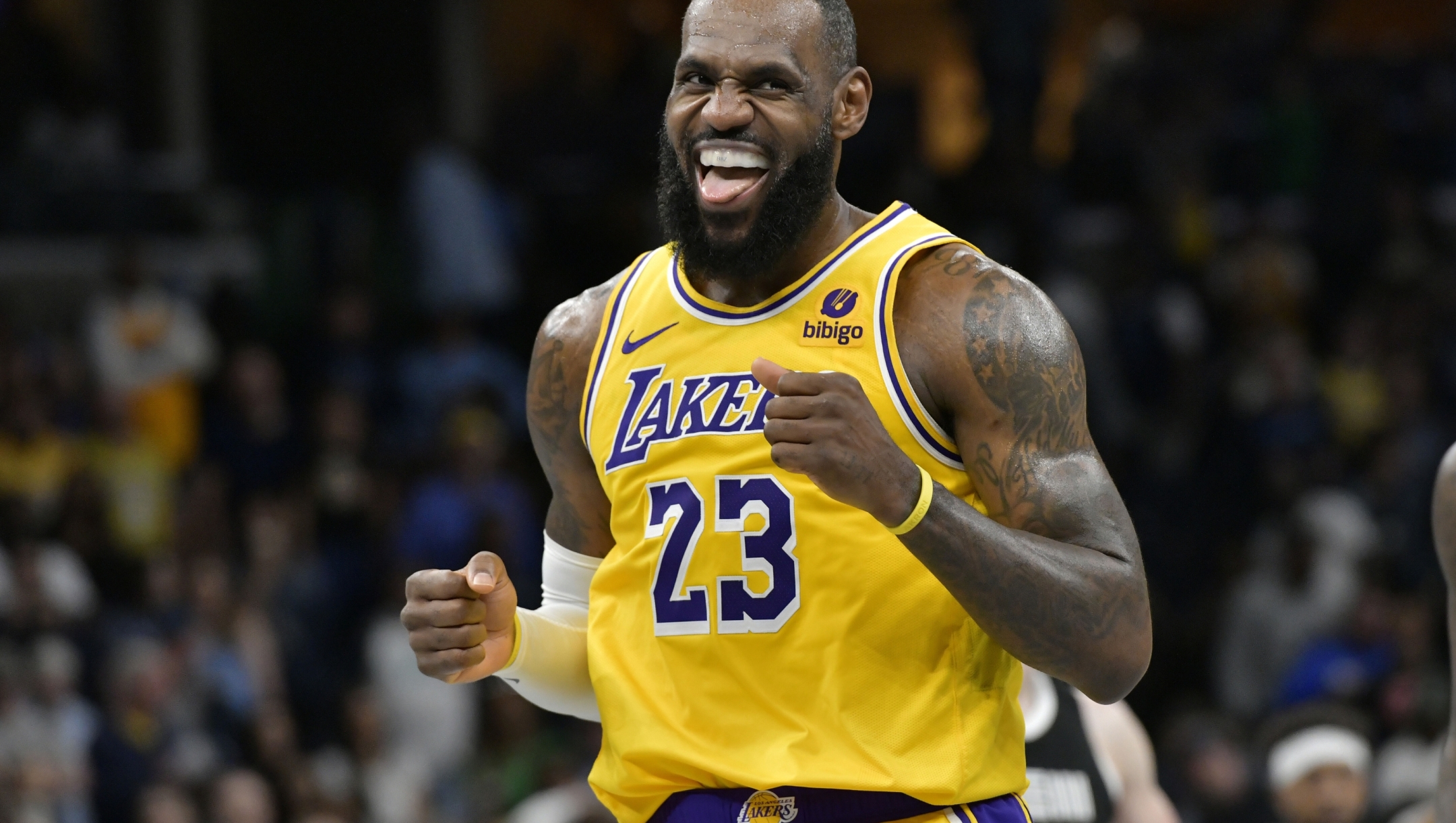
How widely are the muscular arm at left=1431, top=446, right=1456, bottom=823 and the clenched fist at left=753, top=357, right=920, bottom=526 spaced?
1.46 meters

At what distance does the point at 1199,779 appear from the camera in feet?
30.8

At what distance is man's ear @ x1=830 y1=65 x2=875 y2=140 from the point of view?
361 centimetres

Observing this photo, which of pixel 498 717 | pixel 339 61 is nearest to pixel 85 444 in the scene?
pixel 498 717

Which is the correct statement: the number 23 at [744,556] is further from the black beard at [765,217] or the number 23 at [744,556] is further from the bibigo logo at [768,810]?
the black beard at [765,217]

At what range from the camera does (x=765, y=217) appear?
3521mm

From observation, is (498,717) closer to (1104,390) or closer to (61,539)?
(61,539)

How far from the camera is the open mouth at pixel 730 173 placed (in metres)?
3.49

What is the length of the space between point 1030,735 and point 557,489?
177 centimetres

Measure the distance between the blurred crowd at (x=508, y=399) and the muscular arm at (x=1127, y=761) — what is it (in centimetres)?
213

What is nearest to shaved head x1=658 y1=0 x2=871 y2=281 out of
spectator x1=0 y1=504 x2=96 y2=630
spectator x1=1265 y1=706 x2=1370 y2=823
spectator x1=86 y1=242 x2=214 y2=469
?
spectator x1=1265 y1=706 x2=1370 y2=823

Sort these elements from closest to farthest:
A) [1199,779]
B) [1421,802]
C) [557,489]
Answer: [557,489] < [1421,802] < [1199,779]

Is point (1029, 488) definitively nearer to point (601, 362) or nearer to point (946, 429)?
point (946, 429)

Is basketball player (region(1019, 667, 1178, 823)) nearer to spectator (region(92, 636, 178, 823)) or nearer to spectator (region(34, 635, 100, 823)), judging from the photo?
spectator (region(92, 636, 178, 823))

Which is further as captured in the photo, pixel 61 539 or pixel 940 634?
pixel 61 539
